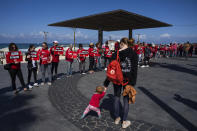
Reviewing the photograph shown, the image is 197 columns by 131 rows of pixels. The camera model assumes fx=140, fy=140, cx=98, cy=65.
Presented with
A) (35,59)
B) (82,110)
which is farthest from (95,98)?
(35,59)

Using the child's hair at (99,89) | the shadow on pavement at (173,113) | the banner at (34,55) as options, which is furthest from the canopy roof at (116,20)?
the child's hair at (99,89)

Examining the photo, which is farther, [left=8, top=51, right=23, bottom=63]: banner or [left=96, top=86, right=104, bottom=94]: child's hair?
[left=8, top=51, right=23, bottom=63]: banner

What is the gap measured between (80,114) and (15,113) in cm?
182

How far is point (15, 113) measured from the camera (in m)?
3.91

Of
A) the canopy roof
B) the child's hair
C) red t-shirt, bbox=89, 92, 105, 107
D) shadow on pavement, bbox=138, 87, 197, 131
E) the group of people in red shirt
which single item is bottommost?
shadow on pavement, bbox=138, 87, 197, 131

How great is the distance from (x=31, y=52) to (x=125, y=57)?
15.1ft

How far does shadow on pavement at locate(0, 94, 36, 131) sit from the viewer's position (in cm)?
332

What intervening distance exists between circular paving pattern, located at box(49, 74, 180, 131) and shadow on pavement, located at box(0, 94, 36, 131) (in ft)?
2.68

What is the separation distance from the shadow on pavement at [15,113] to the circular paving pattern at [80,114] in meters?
0.82

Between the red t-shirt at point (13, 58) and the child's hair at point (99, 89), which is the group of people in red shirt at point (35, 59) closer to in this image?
the red t-shirt at point (13, 58)

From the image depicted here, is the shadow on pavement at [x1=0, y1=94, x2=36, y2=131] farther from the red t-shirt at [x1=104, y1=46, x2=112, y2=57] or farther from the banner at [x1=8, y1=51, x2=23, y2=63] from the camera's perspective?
the red t-shirt at [x1=104, y1=46, x2=112, y2=57]

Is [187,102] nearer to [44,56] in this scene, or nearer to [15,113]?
[15,113]

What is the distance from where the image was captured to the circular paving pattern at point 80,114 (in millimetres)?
3258

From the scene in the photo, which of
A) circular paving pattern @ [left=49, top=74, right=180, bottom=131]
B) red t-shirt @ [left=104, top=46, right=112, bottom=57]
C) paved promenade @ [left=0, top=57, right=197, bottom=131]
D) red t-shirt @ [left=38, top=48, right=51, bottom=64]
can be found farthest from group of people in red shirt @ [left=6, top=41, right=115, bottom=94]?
circular paving pattern @ [left=49, top=74, right=180, bottom=131]
